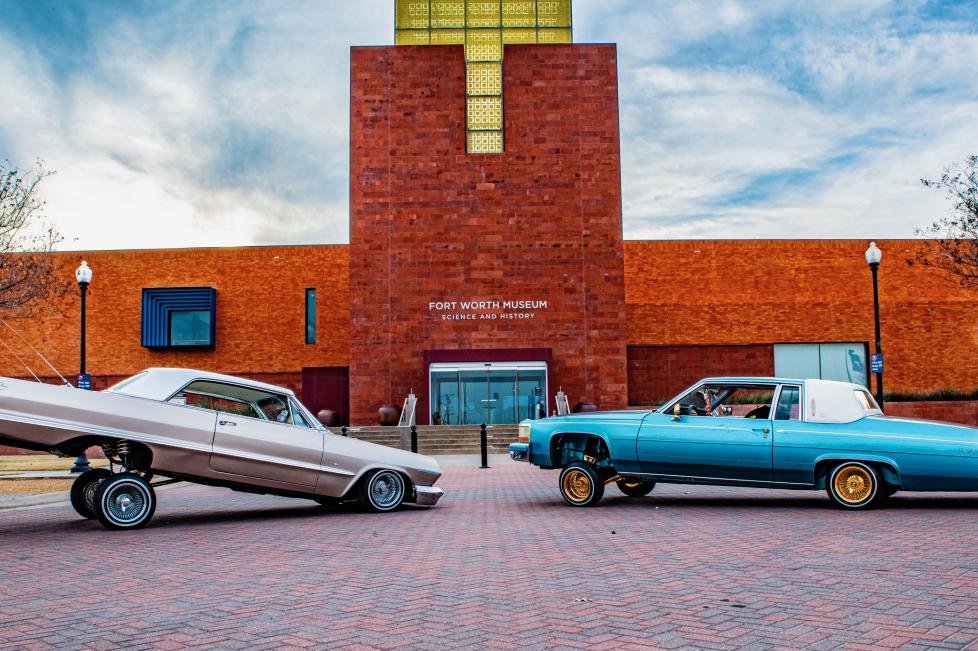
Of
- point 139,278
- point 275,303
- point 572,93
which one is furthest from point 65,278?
point 572,93

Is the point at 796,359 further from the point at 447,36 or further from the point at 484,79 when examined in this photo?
the point at 447,36

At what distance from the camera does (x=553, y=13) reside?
42406mm

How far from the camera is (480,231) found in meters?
37.2

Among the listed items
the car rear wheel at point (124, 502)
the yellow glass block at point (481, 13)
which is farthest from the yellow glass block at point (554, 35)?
the car rear wheel at point (124, 502)

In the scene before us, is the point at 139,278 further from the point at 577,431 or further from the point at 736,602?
the point at 736,602

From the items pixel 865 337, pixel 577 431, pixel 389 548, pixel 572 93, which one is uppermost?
pixel 572 93

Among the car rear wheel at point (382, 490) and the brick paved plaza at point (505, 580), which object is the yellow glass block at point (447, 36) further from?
the brick paved plaza at point (505, 580)

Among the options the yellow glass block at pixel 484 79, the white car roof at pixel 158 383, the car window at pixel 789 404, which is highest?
the yellow glass block at pixel 484 79

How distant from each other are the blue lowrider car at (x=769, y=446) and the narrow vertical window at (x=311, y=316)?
34831 mm

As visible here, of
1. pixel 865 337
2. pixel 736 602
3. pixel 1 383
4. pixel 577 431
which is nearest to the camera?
pixel 736 602

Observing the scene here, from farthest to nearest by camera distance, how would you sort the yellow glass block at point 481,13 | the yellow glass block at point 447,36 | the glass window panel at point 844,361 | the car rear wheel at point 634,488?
the glass window panel at point 844,361, the yellow glass block at point 481,13, the yellow glass block at point 447,36, the car rear wheel at point 634,488

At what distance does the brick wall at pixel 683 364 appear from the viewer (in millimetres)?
44562

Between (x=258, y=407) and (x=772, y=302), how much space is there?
37.9 m

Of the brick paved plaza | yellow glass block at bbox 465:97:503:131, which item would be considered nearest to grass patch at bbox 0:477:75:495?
the brick paved plaza
